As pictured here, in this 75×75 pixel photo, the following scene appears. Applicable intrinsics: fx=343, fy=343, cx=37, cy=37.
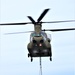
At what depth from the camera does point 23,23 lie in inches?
2319

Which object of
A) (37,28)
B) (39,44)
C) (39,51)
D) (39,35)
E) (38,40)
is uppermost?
(37,28)

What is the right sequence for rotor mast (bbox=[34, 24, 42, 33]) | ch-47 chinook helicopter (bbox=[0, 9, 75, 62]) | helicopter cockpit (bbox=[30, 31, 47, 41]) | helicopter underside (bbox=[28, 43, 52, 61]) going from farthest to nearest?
rotor mast (bbox=[34, 24, 42, 33]) → helicopter cockpit (bbox=[30, 31, 47, 41]) → ch-47 chinook helicopter (bbox=[0, 9, 75, 62]) → helicopter underside (bbox=[28, 43, 52, 61])

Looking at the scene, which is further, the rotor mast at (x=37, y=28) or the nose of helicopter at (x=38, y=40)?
the rotor mast at (x=37, y=28)

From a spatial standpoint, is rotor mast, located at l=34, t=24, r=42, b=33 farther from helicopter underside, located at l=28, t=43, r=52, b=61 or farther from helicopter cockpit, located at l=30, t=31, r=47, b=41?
helicopter underside, located at l=28, t=43, r=52, b=61

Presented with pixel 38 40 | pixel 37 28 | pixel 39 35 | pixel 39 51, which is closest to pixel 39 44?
pixel 38 40

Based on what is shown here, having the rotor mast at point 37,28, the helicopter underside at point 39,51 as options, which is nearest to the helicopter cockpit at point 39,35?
the rotor mast at point 37,28

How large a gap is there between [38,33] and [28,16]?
135 inches

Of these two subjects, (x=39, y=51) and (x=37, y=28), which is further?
(x=37, y=28)

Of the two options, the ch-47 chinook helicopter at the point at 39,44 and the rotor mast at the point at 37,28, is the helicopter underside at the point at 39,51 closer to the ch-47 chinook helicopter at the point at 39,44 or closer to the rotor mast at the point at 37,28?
the ch-47 chinook helicopter at the point at 39,44

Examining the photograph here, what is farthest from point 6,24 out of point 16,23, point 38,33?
point 38,33

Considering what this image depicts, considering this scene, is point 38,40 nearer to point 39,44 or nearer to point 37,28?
point 39,44

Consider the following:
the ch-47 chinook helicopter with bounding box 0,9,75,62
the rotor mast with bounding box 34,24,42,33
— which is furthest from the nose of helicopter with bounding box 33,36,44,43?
the rotor mast with bounding box 34,24,42,33

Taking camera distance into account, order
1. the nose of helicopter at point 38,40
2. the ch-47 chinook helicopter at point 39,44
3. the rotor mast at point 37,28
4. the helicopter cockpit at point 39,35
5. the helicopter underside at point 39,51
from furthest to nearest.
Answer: the rotor mast at point 37,28 < the helicopter cockpit at point 39,35 < the nose of helicopter at point 38,40 < the ch-47 chinook helicopter at point 39,44 < the helicopter underside at point 39,51

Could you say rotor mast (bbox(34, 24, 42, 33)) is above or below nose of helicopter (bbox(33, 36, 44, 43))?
above
